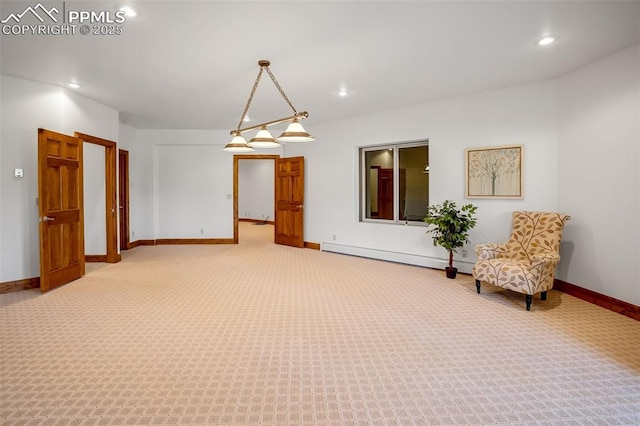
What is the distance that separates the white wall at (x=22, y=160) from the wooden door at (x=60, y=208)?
13.7 inches

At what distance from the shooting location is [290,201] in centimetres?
854

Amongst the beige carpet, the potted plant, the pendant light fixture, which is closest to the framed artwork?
the potted plant

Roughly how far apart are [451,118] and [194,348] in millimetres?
5084

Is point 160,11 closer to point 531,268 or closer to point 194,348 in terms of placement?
point 194,348

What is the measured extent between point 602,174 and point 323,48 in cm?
351

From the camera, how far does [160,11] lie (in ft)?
9.89

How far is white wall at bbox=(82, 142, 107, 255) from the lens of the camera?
258 inches

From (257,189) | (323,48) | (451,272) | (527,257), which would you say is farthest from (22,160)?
(257,189)

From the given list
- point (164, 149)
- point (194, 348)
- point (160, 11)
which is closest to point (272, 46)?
point (160, 11)

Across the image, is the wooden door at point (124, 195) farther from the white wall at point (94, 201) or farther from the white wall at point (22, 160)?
the white wall at point (22, 160)

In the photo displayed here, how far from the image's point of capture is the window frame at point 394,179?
6.64 m

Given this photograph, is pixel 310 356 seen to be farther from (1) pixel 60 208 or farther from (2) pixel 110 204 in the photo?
(2) pixel 110 204

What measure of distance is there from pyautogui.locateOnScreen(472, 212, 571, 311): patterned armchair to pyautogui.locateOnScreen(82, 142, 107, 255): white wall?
6.36 m

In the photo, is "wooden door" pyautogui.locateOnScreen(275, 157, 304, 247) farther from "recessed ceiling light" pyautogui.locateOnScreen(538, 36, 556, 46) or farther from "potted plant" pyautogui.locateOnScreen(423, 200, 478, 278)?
"recessed ceiling light" pyautogui.locateOnScreen(538, 36, 556, 46)
